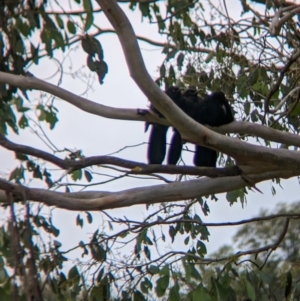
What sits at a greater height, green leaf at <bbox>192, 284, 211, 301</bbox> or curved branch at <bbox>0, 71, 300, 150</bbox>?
curved branch at <bbox>0, 71, 300, 150</bbox>

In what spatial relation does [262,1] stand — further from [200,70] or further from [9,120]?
[9,120]

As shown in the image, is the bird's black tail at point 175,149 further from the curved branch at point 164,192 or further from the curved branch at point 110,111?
the curved branch at point 110,111

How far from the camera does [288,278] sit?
19.0 feet

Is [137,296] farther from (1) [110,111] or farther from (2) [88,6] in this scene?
(2) [88,6]

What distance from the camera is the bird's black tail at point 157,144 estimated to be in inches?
244

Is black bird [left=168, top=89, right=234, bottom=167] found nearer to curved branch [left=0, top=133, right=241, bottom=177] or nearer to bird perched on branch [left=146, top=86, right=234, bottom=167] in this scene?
bird perched on branch [left=146, top=86, right=234, bottom=167]

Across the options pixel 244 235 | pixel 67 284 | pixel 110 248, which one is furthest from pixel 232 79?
pixel 244 235

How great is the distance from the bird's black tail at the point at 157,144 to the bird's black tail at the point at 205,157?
40 centimetres

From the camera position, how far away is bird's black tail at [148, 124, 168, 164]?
20.3ft

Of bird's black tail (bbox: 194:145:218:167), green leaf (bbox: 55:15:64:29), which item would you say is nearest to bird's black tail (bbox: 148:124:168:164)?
bird's black tail (bbox: 194:145:218:167)

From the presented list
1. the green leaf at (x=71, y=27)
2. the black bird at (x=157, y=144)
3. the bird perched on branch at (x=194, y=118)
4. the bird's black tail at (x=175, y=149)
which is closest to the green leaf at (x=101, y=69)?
the green leaf at (x=71, y=27)

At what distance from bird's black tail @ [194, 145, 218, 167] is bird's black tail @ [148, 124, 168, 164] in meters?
0.40

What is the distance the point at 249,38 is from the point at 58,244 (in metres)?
2.65

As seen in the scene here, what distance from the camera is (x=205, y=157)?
652cm
